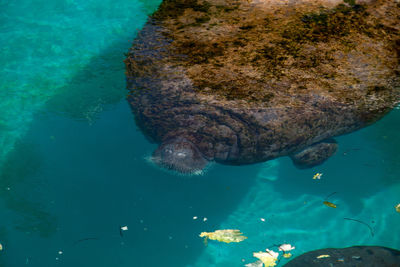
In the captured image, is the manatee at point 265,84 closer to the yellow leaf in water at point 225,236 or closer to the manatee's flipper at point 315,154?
the manatee's flipper at point 315,154

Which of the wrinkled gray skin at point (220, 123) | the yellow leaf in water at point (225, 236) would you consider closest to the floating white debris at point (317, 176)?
the wrinkled gray skin at point (220, 123)

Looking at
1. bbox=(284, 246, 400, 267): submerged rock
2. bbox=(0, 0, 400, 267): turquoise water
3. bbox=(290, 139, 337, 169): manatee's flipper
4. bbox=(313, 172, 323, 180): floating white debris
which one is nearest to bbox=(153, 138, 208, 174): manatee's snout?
bbox=(0, 0, 400, 267): turquoise water

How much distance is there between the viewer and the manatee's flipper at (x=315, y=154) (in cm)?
480

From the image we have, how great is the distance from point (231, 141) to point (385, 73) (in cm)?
265

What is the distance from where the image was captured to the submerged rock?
3.71 metres

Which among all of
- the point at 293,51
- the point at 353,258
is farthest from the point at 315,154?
the point at 293,51

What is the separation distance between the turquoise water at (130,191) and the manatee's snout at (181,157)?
2.91 ft

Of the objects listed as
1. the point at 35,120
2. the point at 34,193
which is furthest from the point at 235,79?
the point at 35,120

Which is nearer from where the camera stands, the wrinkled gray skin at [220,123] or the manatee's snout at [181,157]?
the manatee's snout at [181,157]

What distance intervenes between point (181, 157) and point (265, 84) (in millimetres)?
1719

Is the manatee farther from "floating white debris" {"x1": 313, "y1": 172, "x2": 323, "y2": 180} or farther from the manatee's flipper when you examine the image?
"floating white debris" {"x1": 313, "y1": 172, "x2": 323, "y2": 180}

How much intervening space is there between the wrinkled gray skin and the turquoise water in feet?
2.66

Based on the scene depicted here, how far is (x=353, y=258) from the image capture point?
3869mm

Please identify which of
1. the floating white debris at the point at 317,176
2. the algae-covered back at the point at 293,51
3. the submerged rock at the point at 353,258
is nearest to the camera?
the submerged rock at the point at 353,258
